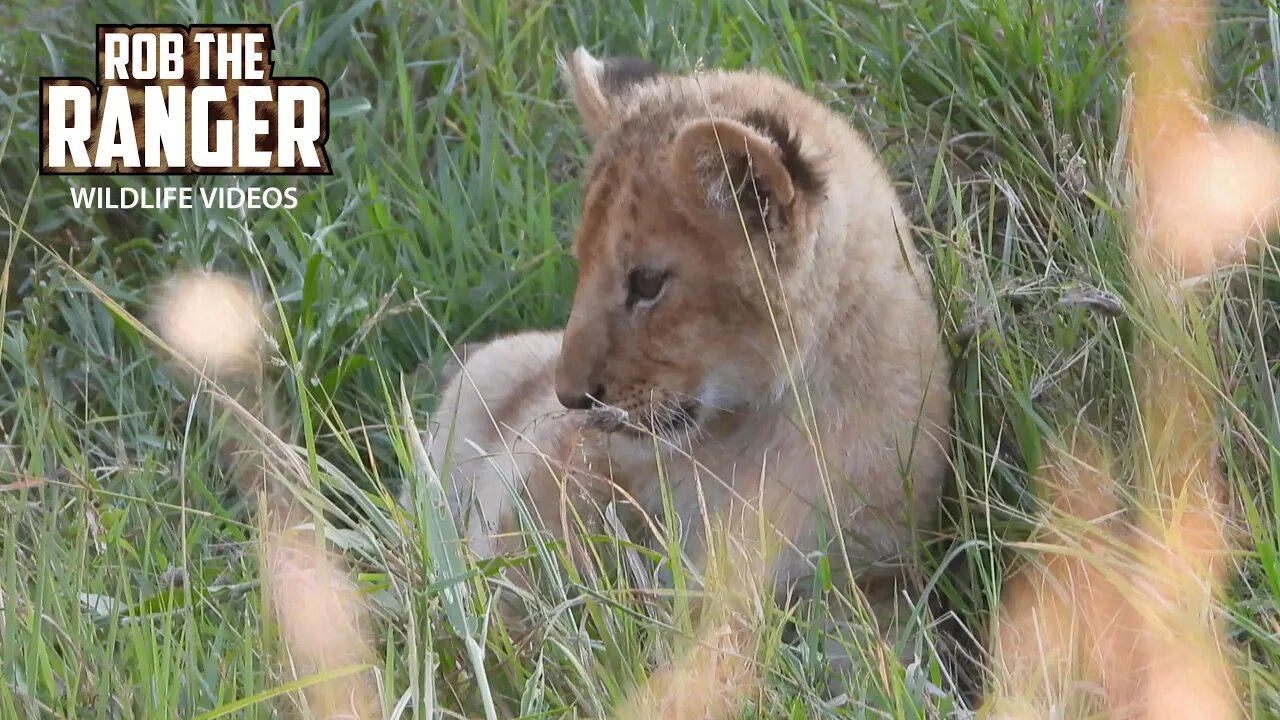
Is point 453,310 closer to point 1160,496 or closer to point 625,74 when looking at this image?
point 625,74

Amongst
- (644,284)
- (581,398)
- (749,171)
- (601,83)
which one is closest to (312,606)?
(581,398)

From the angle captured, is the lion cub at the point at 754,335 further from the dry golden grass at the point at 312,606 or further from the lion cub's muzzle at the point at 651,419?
the dry golden grass at the point at 312,606

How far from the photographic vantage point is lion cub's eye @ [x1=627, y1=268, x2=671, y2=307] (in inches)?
143

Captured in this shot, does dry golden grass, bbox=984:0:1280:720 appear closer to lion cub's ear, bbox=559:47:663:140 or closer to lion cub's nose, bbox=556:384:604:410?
lion cub's nose, bbox=556:384:604:410

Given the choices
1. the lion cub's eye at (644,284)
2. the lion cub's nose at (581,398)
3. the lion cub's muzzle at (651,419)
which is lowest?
the lion cub's muzzle at (651,419)

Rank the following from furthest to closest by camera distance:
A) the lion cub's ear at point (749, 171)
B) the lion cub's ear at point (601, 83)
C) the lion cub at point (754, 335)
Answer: the lion cub's ear at point (601, 83), the lion cub at point (754, 335), the lion cub's ear at point (749, 171)

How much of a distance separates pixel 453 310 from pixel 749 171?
1.68 meters

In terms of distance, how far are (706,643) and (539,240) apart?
229 centimetres

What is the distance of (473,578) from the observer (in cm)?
302

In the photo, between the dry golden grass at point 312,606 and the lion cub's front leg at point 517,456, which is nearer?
the dry golden grass at point 312,606

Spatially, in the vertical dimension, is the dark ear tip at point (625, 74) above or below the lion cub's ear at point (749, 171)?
above

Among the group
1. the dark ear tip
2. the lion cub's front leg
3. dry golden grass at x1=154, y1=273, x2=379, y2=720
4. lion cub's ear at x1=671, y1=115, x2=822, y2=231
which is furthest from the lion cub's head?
dry golden grass at x1=154, y1=273, x2=379, y2=720

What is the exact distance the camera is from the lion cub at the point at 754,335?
3.55m

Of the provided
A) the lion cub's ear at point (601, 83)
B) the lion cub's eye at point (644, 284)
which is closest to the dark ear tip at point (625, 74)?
the lion cub's ear at point (601, 83)
